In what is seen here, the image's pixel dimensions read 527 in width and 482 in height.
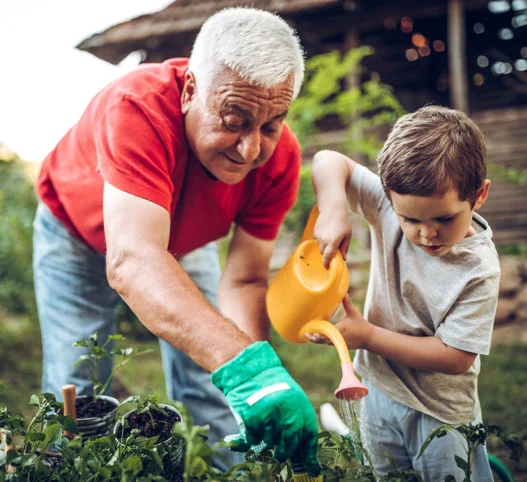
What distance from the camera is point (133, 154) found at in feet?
4.84

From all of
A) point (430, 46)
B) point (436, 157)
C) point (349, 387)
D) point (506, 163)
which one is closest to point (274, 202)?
point (436, 157)

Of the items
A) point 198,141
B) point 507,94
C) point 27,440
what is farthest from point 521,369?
point 507,94

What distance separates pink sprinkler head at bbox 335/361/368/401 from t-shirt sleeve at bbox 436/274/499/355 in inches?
14.9

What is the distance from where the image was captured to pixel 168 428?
1210mm

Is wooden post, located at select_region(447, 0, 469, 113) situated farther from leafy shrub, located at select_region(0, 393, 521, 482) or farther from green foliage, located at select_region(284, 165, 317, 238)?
leafy shrub, located at select_region(0, 393, 521, 482)

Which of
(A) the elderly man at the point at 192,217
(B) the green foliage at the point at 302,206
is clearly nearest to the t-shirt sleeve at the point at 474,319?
(A) the elderly man at the point at 192,217

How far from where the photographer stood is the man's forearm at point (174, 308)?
3.63 ft

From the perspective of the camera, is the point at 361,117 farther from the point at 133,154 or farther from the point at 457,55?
the point at 133,154

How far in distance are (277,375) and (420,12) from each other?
6.18 m

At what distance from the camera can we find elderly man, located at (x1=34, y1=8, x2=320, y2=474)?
3.57 feet

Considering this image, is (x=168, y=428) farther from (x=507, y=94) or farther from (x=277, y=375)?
(x=507, y=94)

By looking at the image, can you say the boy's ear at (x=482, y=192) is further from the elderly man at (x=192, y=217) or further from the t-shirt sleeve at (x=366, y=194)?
the elderly man at (x=192, y=217)

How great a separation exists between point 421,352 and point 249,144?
0.71 meters

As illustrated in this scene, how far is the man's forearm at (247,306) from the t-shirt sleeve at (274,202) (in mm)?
196
